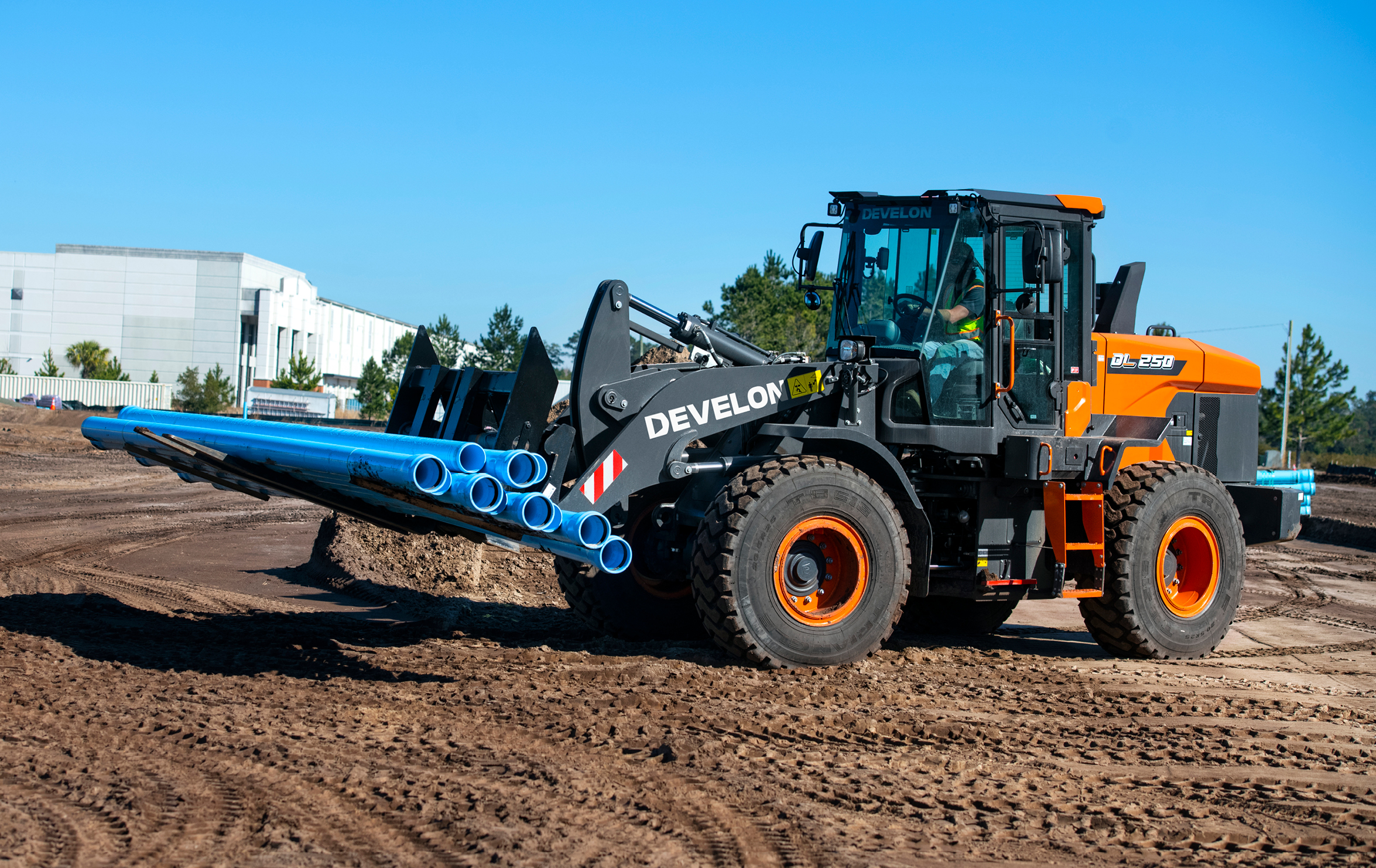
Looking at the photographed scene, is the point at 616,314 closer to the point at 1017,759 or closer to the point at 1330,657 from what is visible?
the point at 1017,759

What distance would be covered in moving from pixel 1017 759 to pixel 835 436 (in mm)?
2557

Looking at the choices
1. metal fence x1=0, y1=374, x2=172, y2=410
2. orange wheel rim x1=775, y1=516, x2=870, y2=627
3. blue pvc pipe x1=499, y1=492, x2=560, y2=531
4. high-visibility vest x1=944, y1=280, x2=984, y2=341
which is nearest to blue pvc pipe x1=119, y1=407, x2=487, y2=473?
blue pvc pipe x1=499, y1=492, x2=560, y2=531

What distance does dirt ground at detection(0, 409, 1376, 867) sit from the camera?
4105mm

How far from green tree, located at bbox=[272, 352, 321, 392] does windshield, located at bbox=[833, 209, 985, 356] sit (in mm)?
74604

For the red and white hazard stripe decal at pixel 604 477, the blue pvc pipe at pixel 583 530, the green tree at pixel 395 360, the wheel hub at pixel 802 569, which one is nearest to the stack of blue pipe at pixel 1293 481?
the wheel hub at pixel 802 569

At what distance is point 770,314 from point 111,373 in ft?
141

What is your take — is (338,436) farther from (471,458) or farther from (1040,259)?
(1040,259)

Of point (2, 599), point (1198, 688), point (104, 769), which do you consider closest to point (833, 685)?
point (1198, 688)

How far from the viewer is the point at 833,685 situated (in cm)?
661

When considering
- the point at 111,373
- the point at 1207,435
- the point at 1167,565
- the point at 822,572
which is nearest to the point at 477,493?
the point at 822,572

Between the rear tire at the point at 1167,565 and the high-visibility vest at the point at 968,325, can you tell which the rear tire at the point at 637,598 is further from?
the rear tire at the point at 1167,565

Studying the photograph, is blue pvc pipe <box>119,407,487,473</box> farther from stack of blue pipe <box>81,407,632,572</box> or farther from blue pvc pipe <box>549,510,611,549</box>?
blue pvc pipe <box>549,510,611,549</box>

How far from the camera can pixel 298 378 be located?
79.9 m

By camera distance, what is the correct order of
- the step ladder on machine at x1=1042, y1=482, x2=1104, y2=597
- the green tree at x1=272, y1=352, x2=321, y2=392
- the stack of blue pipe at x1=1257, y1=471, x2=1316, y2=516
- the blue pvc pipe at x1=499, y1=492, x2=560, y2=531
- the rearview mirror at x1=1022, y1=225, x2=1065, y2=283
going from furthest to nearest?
the green tree at x1=272, y1=352, x2=321, y2=392
the stack of blue pipe at x1=1257, y1=471, x2=1316, y2=516
the step ladder on machine at x1=1042, y1=482, x2=1104, y2=597
the rearview mirror at x1=1022, y1=225, x2=1065, y2=283
the blue pvc pipe at x1=499, y1=492, x2=560, y2=531
